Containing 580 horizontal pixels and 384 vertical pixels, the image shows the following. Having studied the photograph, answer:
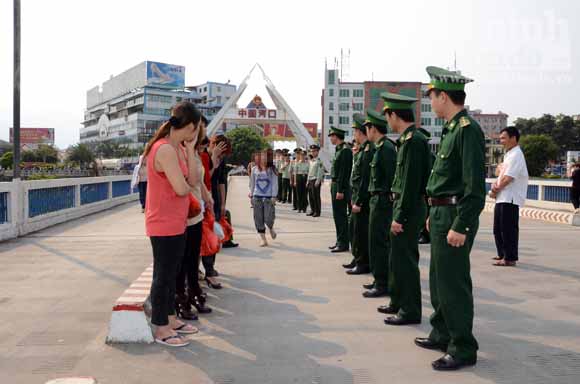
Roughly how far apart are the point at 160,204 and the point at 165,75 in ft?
371

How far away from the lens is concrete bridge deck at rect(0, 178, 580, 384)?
3.81 metres

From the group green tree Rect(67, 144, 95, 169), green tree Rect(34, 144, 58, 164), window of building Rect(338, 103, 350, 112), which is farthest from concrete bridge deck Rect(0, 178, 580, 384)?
window of building Rect(338, 103, 350, 112)

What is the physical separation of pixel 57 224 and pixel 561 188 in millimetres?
13791

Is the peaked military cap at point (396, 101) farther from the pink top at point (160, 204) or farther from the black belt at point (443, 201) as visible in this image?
the pink top at point (160, 204)

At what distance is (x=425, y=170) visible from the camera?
4.93 m

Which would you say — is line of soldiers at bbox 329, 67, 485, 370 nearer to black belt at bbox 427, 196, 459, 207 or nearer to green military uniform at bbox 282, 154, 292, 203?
black belt at bbox 427, 196, 459, 207

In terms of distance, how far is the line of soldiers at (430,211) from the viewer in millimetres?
3824

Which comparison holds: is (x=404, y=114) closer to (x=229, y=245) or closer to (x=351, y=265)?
(x=351, y=265)

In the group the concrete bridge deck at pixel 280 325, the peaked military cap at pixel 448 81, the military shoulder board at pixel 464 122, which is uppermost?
the peaked military cap at pixel 448 81

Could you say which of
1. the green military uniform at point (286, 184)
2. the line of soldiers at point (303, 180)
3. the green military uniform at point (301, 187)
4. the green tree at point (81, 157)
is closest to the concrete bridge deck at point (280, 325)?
the line of soldiers at point (303, 180)

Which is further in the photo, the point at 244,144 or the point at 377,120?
the point at 244,144

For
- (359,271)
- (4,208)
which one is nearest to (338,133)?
(359,271)

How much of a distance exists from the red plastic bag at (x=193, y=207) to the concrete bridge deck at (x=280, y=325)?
3.33 feet

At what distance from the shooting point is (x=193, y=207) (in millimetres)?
4742
